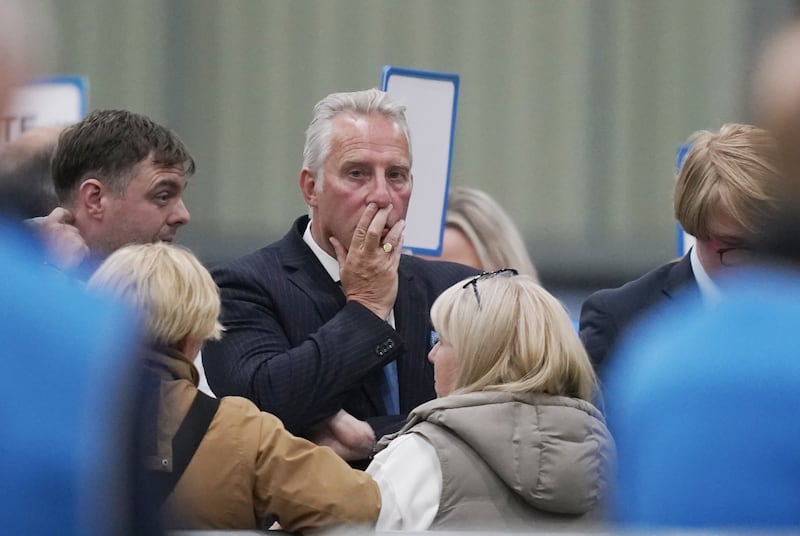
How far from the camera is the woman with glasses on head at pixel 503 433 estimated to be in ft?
11.5

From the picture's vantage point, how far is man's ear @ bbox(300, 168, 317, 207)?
176 inches

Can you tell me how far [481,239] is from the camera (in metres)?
6.27

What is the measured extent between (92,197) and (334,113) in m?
0.69

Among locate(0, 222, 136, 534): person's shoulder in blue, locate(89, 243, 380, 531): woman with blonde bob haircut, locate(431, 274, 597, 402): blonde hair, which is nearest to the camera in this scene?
locate(0, 222, 136, 534): person's shoulder in blue

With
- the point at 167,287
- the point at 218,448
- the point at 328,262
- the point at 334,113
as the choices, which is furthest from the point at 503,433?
the point at 334,113

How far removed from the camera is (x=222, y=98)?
10.6m

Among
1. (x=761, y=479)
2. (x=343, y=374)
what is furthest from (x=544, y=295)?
(x=761, y=479)

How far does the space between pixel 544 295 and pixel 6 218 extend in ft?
6.88

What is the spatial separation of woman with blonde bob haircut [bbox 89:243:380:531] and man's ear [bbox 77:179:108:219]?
3.20 feet

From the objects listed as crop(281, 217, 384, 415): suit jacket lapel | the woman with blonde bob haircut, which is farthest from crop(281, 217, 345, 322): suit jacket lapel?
the woman with blonde bob haircut

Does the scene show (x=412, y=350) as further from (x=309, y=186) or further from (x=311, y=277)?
(x=309, y=186)

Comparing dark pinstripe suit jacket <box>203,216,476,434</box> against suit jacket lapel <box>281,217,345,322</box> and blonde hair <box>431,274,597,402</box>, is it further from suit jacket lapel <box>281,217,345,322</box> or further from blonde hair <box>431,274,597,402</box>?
blonde hair <box>431,274,597,402</box>

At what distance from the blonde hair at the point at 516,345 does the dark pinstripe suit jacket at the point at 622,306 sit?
0.83 m

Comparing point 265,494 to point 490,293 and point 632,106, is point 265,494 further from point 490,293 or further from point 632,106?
point 632,106
